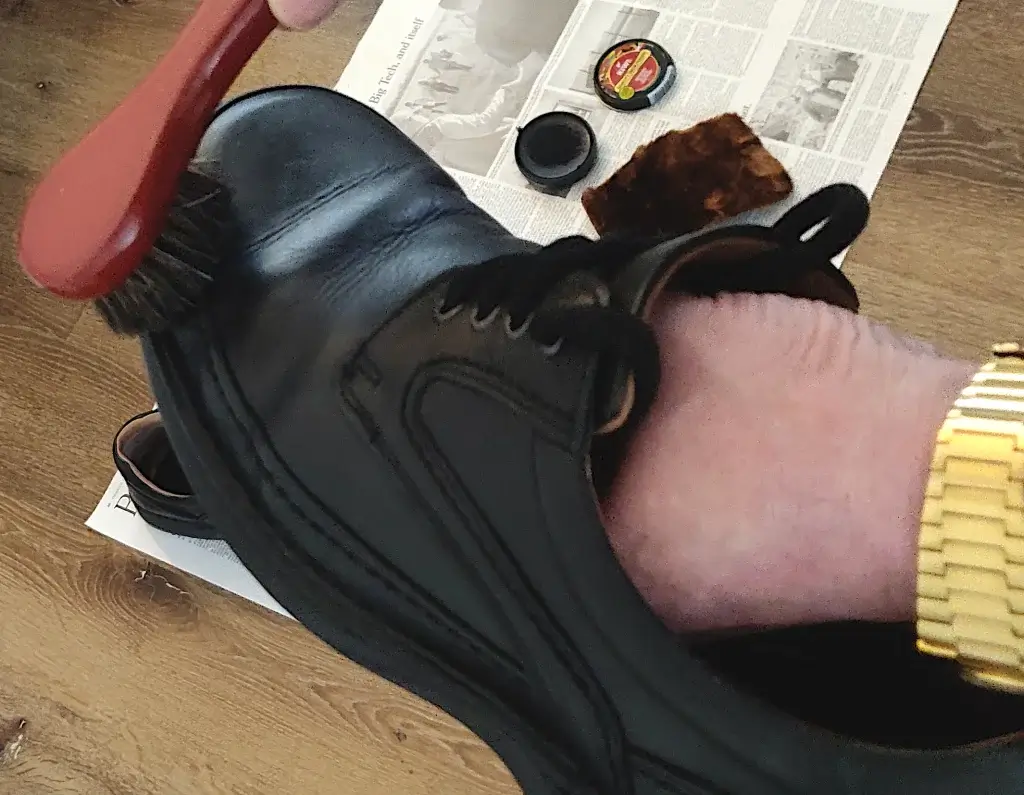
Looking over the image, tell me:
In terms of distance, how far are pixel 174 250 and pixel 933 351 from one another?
0.37 m

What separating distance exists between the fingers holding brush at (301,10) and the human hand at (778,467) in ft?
0.64

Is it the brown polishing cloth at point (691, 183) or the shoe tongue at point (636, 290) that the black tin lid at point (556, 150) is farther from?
the shoe tongue at point (636, 290)

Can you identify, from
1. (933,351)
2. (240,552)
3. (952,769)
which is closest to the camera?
(952,769)

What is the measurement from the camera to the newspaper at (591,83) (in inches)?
27.5

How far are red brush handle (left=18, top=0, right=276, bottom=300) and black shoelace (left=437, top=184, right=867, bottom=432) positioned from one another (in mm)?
148

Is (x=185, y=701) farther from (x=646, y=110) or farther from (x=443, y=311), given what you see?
(x=646, y=110)

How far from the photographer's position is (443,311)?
506 mm

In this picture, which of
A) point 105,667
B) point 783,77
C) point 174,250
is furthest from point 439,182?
point 105,667

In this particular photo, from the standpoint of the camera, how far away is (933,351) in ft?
1.44

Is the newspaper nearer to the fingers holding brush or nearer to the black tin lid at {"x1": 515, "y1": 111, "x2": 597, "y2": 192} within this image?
the black tin lid at {"x1": 515, "y1": 111, "x2": 597, "y2": 192}

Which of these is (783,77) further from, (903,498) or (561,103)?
(903,498)

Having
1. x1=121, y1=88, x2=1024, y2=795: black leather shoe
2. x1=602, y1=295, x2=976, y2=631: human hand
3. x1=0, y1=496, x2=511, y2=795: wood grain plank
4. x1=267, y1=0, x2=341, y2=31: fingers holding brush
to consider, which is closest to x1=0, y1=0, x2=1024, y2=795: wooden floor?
x1=0, y1=496, x2=511, y2=795: wood grain plank

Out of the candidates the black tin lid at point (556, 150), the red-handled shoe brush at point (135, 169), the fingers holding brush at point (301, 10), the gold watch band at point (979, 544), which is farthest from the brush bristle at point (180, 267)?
the gold watch band at point (979, 544)

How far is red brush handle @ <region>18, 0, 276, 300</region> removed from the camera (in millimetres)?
481
